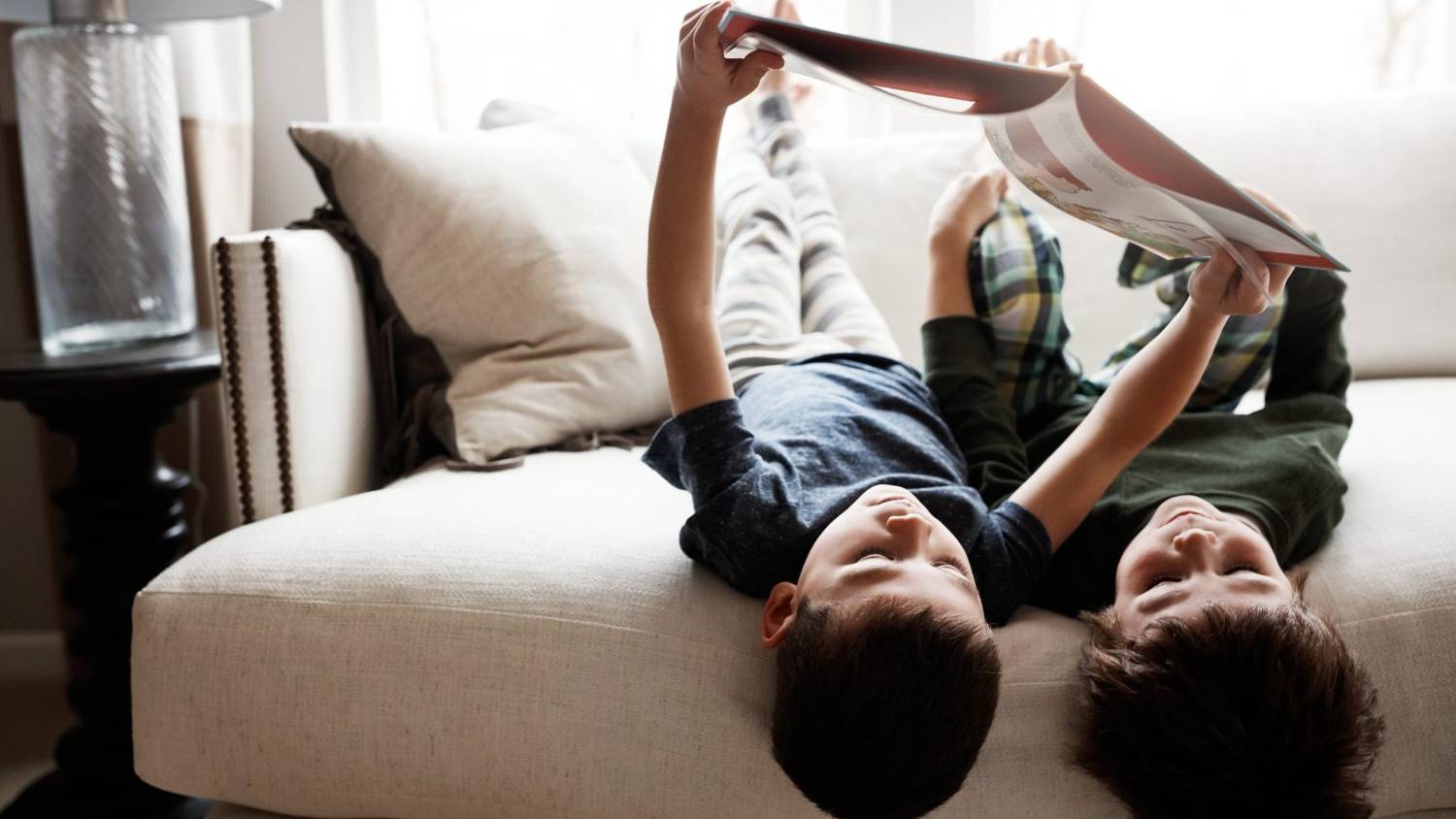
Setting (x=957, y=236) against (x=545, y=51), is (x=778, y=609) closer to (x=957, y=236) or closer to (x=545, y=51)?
(x=957, y=236)

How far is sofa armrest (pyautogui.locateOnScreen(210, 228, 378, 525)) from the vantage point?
4.14ft

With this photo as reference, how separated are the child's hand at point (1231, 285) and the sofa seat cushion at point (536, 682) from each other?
0.79 feet

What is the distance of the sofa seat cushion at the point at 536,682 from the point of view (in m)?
0.94

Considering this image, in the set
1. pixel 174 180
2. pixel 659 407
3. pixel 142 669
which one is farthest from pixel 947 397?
pixel 174 180

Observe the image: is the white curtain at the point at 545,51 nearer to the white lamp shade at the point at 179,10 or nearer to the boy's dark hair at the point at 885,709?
the white lamp shade at the point at 179,10

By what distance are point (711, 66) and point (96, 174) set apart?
105 cm

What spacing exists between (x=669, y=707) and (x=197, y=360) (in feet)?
2.86

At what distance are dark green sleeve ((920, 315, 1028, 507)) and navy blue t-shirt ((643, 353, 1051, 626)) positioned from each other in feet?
0.13

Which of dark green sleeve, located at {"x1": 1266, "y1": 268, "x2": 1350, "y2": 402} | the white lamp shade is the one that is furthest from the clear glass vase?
dark green sleeve, located at {"x1": 1266, "y1": 268, "x2": 1350, "y2": 402}

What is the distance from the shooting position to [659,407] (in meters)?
1.55

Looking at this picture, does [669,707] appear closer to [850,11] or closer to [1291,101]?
[1291,101]

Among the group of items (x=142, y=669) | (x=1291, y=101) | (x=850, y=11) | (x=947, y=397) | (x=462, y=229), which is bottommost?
(x=142, y=669)

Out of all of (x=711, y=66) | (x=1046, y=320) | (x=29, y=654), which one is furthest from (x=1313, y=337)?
(x=29, y=654)

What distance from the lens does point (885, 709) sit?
2.83ft
